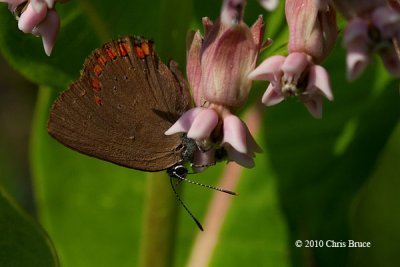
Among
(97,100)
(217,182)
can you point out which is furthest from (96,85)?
(217,182)

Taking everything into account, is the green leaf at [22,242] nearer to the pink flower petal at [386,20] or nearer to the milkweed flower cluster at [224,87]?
the milkweed flower cluster at [224,87]

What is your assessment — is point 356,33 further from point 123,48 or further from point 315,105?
point 123,48

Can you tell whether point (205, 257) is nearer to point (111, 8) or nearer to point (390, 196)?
point (390, 196)

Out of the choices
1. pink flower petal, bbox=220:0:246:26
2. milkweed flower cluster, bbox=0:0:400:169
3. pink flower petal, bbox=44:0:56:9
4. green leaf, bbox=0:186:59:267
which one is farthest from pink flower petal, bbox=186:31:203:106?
green leaf, bbox=0:186:59:267

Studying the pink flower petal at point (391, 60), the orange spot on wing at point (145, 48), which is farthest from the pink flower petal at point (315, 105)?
the orange spot on wing at point (145, 48)

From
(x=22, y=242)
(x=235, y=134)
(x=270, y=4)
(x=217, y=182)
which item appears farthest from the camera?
(x=217, y=182)

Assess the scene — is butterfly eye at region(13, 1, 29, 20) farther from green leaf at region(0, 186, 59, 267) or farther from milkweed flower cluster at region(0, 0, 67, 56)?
green leaf at region(0, 186, 59, 267)
